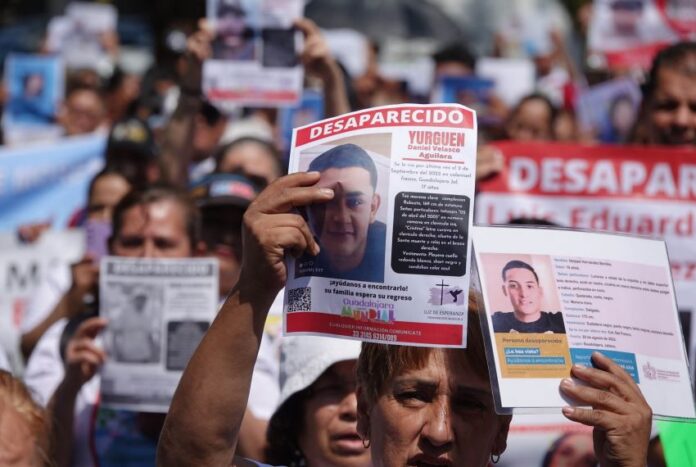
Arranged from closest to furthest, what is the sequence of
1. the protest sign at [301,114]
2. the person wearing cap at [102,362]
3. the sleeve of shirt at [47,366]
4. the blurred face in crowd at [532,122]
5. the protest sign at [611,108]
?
1. the person wearing cap at [102,362]
2. the sleeve of shirt at [47,366]
3. the blurred face in crowd at [532,122]
4. the protest sign at [611,108]
5. the protest sign at [301,114]

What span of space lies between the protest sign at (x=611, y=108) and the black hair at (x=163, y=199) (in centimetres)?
442

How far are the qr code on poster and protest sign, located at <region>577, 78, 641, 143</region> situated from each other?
248 inches

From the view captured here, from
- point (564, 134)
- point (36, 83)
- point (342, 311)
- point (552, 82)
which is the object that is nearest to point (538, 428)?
point (342, 311)

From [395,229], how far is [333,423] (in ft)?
3.94

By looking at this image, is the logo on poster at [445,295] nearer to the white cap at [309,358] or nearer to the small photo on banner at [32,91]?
the white cap at [309,358]

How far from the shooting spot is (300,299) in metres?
2.43

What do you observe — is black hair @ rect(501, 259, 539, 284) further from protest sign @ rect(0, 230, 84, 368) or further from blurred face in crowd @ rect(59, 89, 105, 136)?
blurred face in crowd @ rect(59, 89, 105, 136)

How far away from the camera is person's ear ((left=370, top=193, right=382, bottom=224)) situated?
2365mm

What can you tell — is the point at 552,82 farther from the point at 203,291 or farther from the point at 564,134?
the point at 203,291

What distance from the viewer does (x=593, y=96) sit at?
28.7 ft

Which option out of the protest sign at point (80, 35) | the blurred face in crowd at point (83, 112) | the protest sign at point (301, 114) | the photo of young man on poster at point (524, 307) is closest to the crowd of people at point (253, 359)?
the photo of young man on poster at point (524, 307)

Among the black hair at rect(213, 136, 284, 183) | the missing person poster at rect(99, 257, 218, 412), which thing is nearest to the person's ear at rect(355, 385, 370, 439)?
the missing person poster at rect(99, 257, 218, 412)

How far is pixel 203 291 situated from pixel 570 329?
1.91 m

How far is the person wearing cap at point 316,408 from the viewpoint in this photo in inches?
134
